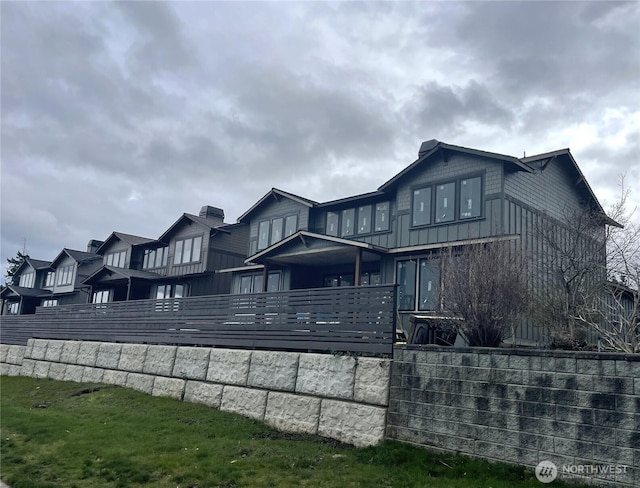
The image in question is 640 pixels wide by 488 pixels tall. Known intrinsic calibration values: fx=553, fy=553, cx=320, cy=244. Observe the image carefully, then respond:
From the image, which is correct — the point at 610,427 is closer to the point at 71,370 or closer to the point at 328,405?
the point at 328,405

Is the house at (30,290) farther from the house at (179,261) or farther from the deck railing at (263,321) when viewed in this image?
the deck railing at (263,321)

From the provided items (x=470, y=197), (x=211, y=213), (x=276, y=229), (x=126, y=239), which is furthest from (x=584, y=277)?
(x=126, y=239)

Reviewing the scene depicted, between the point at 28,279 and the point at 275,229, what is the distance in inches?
1188

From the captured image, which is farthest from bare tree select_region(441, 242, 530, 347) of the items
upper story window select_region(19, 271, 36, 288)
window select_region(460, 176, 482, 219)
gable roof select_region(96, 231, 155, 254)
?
upper story window select_region(19, 271, 36, 288)

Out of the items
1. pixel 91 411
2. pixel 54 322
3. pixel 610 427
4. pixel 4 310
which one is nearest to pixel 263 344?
pixel 91 411

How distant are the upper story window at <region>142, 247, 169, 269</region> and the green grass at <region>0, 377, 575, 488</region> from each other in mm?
18655

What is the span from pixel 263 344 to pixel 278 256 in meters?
8.17

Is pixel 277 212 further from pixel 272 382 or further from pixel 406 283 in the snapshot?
pixel 272 382

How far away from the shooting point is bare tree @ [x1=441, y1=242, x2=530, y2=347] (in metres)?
9.15

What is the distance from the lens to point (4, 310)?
147 ft

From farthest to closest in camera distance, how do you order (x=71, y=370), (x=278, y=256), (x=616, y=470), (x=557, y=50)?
1. (x=278, y=256)
2. (x=71, y=370)
3. (x=557, y=50)
4. (x=616, y=470)

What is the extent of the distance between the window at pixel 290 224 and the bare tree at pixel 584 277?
949cm

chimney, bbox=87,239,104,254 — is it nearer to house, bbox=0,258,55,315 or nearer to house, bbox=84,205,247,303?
house, bbox=0,258,55,315

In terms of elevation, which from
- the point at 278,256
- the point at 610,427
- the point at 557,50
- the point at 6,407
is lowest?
the point at 6,407
